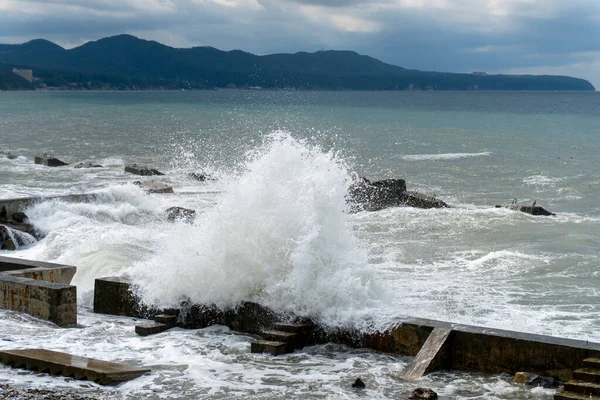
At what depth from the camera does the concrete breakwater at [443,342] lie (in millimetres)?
9312

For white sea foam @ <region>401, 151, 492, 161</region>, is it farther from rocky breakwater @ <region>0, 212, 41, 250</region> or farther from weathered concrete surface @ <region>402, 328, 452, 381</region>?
weathered concrete surface @ <region>402, 328, 452, 381</region>

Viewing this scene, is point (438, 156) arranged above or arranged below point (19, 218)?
below

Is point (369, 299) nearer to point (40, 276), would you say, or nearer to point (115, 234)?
point (40, 276)

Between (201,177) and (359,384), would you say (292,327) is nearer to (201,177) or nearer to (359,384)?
(359,384)

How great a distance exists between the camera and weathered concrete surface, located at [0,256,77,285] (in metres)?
12.5

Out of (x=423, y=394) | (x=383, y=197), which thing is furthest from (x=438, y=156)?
(x=423, y=394)

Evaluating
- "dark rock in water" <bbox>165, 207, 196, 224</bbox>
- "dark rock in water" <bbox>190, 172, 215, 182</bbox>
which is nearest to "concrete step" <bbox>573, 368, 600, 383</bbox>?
"dark rock in water" <bbox>165, 207, 196, 224</bbox>

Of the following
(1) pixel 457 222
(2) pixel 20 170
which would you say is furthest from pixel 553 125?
(1) pixel 457 222

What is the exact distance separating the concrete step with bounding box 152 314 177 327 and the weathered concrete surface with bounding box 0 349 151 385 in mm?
1974

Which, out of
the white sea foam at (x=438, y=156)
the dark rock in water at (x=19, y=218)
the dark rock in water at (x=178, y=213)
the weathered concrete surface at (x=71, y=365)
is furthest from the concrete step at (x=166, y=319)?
the white sea foam at (x=438, y=156)

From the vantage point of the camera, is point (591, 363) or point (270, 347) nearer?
point (591, 363)

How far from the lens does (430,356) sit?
31.6 feet

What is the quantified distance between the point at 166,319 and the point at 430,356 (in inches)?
140

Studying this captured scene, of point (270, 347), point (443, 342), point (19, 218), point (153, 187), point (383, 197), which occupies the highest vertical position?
point (443, 342)
